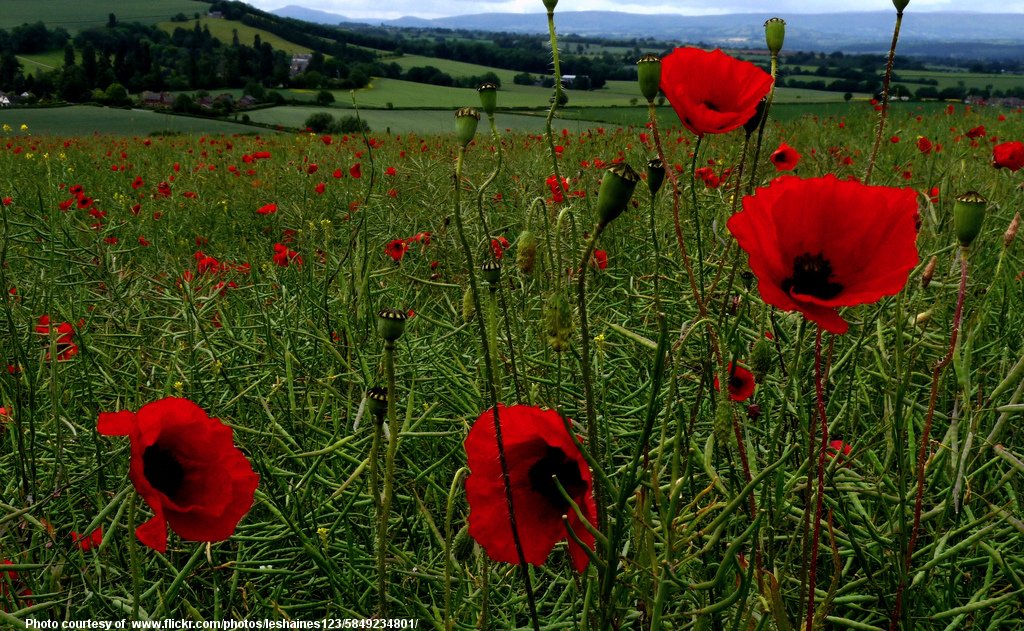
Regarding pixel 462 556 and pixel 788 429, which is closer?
pixel 462 556

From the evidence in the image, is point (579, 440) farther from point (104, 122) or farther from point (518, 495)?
point (104, 122)

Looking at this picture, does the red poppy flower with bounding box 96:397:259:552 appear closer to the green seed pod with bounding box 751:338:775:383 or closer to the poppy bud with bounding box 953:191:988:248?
the green seed pod with bounding box 751:338:775:383

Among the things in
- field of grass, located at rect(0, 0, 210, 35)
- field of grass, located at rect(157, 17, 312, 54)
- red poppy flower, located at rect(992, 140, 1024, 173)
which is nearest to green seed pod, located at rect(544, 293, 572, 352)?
red poppy flower, located at rect(992, 140, 1024, 173)

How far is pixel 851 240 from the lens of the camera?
0.73 metres

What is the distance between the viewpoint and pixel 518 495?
723mm

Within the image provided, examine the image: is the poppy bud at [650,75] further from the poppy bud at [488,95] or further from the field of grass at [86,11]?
the field of grass at [86,11]

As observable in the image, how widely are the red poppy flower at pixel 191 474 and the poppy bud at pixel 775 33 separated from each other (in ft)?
3.01

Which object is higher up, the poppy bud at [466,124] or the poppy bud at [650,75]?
the poppy bud at [650,75]

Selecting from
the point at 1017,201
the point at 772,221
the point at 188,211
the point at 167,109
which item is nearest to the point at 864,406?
the point at 772,221

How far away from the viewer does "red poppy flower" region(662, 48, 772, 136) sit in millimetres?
934

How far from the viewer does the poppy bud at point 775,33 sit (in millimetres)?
1025

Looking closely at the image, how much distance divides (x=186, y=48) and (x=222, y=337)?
98.9 feet

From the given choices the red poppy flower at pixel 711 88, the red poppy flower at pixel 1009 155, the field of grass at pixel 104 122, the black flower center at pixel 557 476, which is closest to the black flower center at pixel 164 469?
the black flower center at pixel 557 476

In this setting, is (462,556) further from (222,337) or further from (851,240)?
(222,337)
